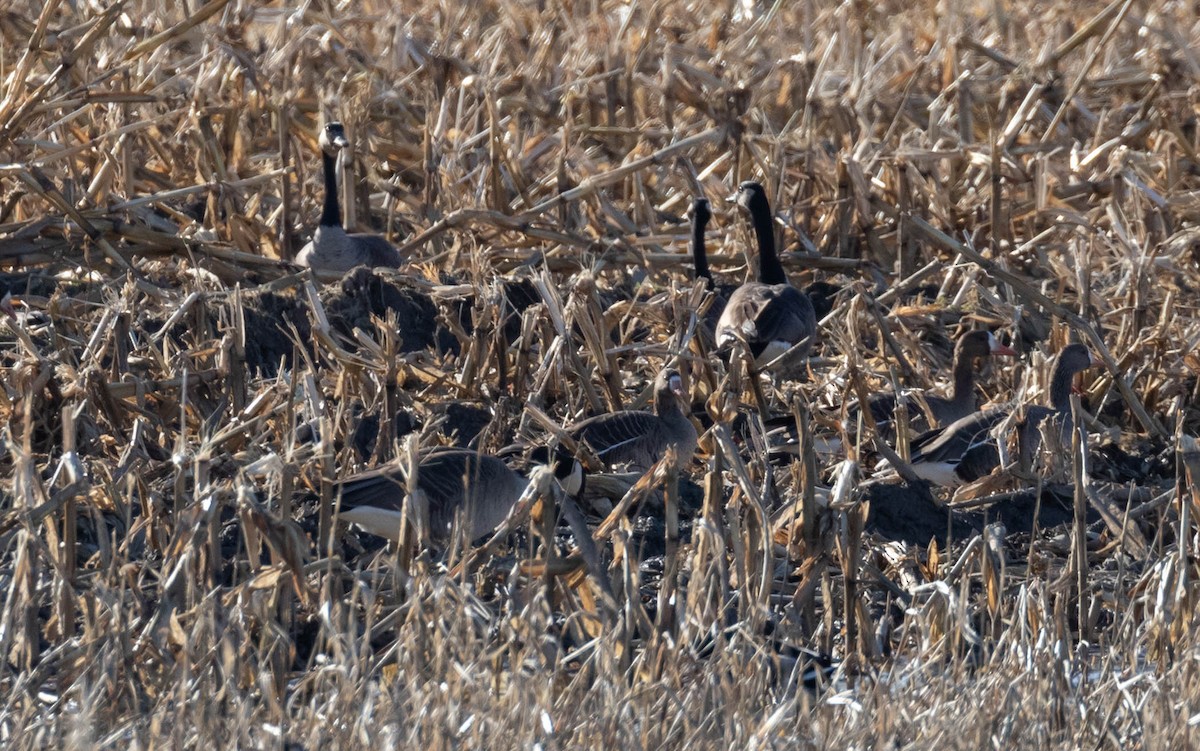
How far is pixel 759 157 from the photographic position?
10391 millimetres

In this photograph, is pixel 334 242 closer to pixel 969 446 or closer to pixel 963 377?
pixel 963 377

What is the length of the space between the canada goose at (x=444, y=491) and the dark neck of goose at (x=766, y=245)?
3.04 meters

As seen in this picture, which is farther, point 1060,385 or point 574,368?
point 1060,385

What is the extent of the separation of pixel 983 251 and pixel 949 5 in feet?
22.7

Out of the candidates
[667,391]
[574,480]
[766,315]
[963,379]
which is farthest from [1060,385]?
[574,480]

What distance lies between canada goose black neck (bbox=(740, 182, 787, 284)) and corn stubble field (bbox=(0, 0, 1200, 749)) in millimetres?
287

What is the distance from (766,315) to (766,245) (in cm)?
98

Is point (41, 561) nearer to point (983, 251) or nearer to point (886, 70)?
point (983, 251)

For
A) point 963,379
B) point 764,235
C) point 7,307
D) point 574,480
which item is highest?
point 7,307

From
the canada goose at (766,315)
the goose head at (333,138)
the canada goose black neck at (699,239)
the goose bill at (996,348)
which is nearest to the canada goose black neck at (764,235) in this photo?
the canada goose at (766,315)

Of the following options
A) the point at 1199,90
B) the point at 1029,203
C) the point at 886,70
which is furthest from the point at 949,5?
the point at 1029,203

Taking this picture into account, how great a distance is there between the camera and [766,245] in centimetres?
947

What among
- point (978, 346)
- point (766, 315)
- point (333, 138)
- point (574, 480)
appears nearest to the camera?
point (574, 480)

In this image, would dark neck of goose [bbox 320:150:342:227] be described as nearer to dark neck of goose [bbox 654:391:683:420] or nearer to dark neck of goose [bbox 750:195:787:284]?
dark neck of goose [bbox 750:195:787:284]
